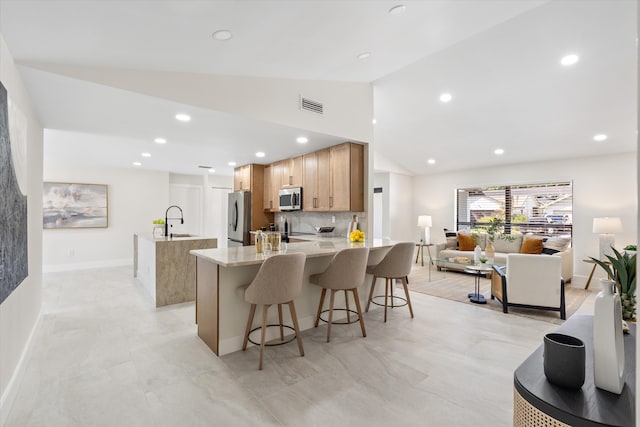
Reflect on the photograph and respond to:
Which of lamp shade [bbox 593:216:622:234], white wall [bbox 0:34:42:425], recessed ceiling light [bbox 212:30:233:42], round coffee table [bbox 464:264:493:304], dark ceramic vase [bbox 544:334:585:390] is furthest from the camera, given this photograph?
lamp shade [bbox 593:216:622:234]

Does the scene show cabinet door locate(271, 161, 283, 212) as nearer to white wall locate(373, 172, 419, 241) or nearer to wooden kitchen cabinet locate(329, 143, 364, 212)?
wooden kitchen cabinet locate(329, 143, 364, 212)

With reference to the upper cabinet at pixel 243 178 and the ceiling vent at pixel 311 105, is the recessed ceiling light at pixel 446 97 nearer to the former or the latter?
the ceiling vent at pixel 311 105

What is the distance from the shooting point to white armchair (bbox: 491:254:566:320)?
3.68 m

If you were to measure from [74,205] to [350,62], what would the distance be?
21.8 ft

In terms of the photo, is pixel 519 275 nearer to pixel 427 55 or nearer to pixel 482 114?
pixel 482 114

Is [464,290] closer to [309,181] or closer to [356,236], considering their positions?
[356,236]

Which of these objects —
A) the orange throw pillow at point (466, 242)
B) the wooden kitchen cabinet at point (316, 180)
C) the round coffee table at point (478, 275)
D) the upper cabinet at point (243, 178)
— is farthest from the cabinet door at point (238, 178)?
the orange throw pillow at point (466, 242)

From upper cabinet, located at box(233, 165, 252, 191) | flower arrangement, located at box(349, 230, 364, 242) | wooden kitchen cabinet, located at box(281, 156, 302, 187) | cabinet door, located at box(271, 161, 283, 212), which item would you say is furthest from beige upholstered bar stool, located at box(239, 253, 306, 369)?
upper cabinet, located at box(233, 165, 252, 191)

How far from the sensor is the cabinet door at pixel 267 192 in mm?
5965

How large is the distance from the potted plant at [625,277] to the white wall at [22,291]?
323 cm

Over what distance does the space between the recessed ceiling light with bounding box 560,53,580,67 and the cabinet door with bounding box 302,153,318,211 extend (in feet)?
10.6

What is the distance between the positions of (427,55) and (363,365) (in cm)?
326

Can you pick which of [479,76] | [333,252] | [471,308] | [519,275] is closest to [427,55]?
[479,76]

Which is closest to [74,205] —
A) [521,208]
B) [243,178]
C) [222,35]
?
[243,178]
